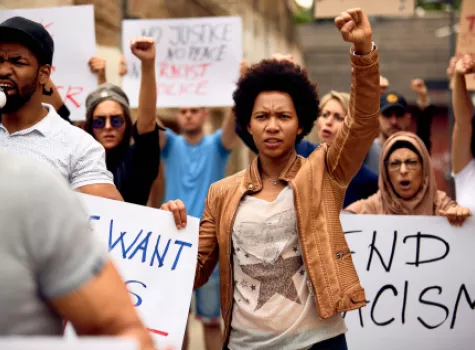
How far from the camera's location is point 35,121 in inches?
118

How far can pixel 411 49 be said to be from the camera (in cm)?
2566

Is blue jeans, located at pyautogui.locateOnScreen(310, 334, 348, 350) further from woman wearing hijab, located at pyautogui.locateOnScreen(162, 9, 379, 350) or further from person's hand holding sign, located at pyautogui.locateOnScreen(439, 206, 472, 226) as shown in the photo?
person's hand holding sign, located at pyautogui.locateOnScreen(439, 206, 472, 226)

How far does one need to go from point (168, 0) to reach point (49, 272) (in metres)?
9.50

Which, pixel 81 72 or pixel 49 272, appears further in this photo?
pixel 81 72

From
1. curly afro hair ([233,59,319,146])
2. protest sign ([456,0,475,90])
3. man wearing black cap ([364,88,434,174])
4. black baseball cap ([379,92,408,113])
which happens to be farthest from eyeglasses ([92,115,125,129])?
protest sign ([456,0,475,90])

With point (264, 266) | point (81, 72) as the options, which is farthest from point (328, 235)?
point (81, 72)

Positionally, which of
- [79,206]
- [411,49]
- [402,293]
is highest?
[411,49]

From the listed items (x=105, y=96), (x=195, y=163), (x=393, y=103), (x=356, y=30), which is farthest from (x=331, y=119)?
(x=356, y=30)

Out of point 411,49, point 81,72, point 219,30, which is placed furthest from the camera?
point 411,49

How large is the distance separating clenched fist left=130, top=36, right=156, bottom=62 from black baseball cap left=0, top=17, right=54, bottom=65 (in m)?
0.92

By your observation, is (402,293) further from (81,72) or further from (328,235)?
(81,72)

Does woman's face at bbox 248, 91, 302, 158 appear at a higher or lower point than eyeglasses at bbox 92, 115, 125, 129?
lower

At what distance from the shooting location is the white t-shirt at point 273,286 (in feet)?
9.47

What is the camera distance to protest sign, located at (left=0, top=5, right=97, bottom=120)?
500cm
